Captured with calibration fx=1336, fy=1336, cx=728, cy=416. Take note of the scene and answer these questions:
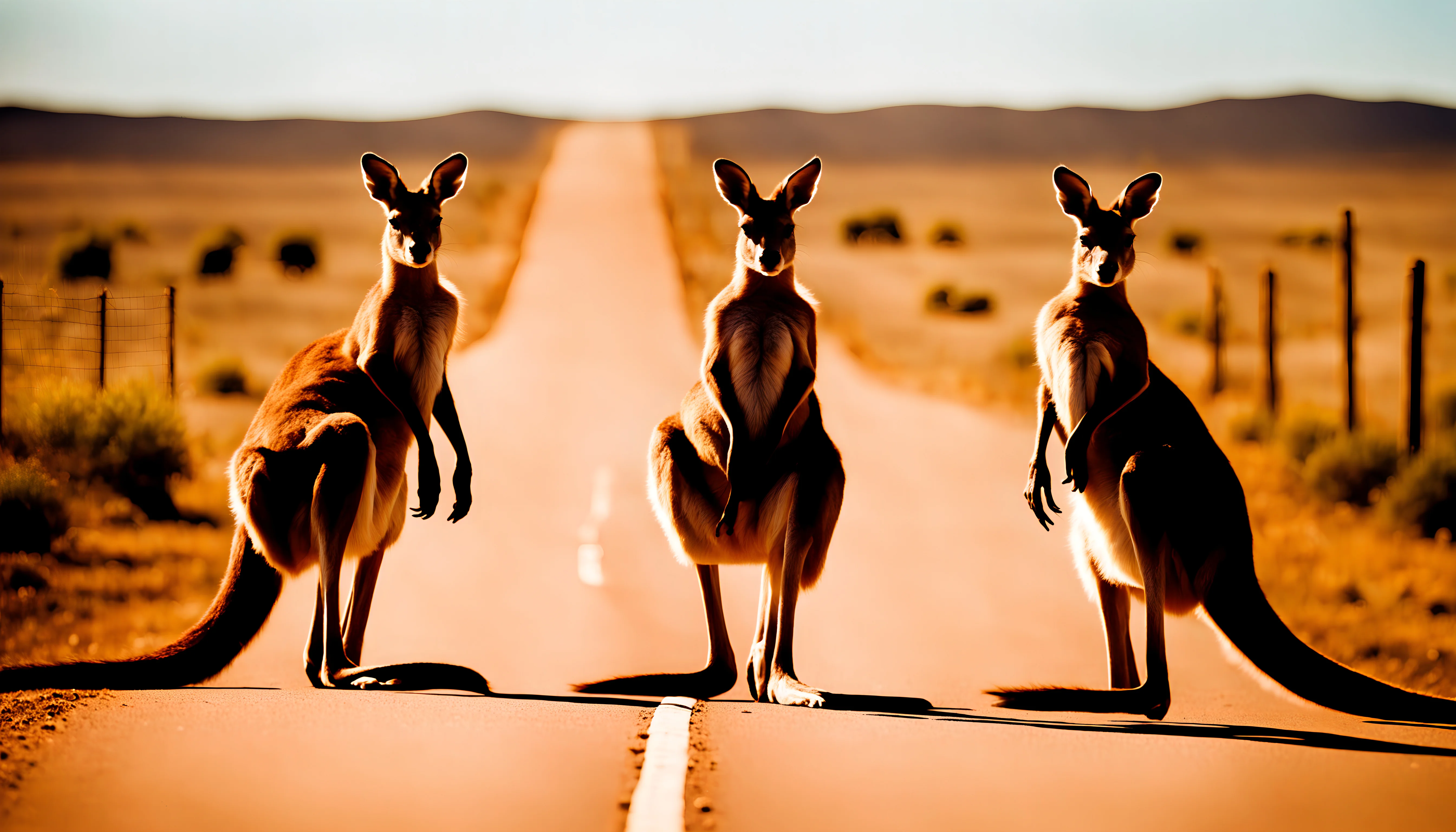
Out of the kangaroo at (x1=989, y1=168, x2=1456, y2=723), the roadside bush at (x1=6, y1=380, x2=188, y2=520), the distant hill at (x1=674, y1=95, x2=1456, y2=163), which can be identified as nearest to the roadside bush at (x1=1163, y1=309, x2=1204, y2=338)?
the roadside bush at (x1=6, y1=380, x2=188, y2=520)

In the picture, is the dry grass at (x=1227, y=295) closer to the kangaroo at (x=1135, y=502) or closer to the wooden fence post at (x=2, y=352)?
the kangaroo at (x=1135, y=502)

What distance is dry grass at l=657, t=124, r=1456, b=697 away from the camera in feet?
39.8

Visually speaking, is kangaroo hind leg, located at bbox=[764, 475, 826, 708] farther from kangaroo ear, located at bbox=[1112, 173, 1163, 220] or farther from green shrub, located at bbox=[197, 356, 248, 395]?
green shrub, located at bbox=[197, 356, 248, 395]

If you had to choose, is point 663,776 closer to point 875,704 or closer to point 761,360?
point 875,704

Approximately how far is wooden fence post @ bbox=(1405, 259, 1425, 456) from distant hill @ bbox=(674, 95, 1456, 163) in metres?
93.1

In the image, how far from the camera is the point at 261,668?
8.99m

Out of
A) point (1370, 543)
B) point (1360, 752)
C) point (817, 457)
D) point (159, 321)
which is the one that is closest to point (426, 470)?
point (817, 457)

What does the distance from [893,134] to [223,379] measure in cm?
10677

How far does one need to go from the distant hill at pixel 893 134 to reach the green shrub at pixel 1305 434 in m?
88.4

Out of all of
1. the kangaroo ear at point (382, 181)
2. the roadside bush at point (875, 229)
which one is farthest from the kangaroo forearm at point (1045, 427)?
the roadside bush at point (875, 229)

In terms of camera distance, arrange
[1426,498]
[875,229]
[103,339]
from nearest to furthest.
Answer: [1426,498] < [103,339] < [875,229]

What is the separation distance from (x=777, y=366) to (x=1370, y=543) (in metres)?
9.37

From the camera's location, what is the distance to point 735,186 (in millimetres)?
6711

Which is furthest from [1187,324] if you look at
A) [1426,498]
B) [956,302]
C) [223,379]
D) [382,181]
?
[382,181]
